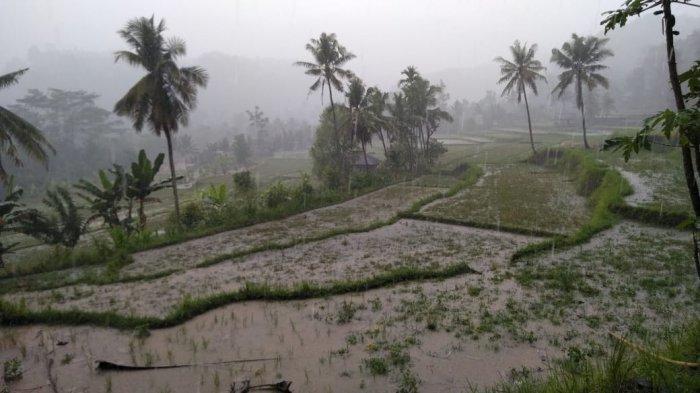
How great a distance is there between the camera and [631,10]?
291cm

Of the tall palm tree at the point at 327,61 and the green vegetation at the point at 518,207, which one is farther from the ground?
the tall palm tree at the point at 327,61

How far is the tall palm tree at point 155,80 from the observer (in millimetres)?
17875

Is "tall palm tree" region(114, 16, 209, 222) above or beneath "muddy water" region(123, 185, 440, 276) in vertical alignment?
above

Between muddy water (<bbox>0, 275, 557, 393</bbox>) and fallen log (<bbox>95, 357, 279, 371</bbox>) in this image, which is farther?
fallen log (<bbox>95, 357, 279, 371</bbox>)

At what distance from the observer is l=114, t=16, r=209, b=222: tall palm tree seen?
58.6ft

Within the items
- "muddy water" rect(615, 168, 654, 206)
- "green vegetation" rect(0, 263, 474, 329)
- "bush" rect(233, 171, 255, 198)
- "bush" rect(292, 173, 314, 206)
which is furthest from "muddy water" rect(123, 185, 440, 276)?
"muddy water" rect(615, 168, 654, 206)

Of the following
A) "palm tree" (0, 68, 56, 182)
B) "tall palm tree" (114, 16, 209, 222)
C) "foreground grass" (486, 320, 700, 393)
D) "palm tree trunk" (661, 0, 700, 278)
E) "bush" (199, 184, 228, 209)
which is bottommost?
"foreground grass" (486, 320, 700, 393)

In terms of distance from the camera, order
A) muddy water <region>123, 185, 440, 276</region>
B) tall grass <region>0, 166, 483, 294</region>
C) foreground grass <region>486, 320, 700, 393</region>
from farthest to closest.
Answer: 1. muddy water <region>123, 185, 440, 276</region>
2. tall grass <region>0, 166, 483, 294</region>
3. foreground grass <region>486, 320, 700, 393</region>

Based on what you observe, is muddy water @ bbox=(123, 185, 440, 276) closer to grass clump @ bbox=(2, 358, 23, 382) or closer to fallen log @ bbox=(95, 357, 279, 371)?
grass clump @ bbox=(2, 358, 23, 382)

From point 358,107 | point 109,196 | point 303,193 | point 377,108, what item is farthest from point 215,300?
point 377,108

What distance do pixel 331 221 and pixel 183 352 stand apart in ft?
37.0

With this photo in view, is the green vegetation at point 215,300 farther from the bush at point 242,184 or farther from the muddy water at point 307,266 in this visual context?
the bush at point 242,184

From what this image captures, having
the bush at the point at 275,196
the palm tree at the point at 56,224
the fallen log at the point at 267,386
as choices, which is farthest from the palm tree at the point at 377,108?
the fallen log at the point at 267,386

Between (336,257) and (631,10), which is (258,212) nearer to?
(336,257)
